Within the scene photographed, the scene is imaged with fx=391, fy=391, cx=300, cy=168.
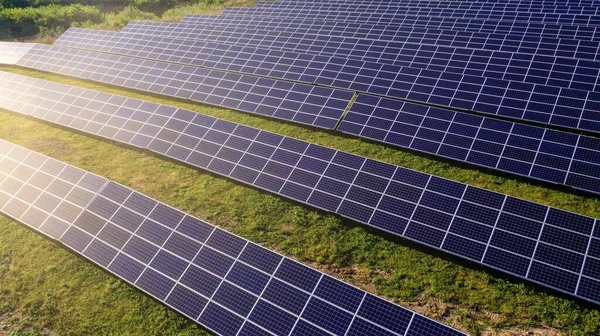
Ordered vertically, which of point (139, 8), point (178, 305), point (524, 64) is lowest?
point (139, 8)

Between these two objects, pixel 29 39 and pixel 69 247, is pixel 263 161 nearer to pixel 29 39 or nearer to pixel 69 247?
pixel 69 247

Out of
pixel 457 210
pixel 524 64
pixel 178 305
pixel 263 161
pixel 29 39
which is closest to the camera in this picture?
pixel 178 305

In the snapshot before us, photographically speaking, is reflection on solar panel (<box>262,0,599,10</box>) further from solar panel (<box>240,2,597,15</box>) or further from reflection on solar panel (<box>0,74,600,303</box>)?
reflection on solar panel (<box>0,74,600,303</box>)

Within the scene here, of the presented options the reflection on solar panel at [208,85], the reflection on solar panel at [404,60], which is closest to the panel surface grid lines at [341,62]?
the reflection on solar panel at [404,60]

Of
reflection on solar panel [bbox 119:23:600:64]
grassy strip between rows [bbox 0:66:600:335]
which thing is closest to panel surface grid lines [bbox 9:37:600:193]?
grassy strip between rows [bbox 0:66:600:335]

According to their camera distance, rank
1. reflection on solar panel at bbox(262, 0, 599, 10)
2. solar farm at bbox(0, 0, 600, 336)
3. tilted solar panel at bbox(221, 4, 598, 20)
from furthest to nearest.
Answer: reflection on solar panel at bbox(262, 0, 599, 10)
tilted solar panel at bbox(221, 4, 598, 20)
solar farm at bbox(0, 0, 600, 336)

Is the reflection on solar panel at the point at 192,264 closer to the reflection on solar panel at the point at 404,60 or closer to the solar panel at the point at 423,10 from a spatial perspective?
the reflection on solar panel at the point at 404,60

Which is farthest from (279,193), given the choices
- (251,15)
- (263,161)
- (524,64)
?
(251,15)
